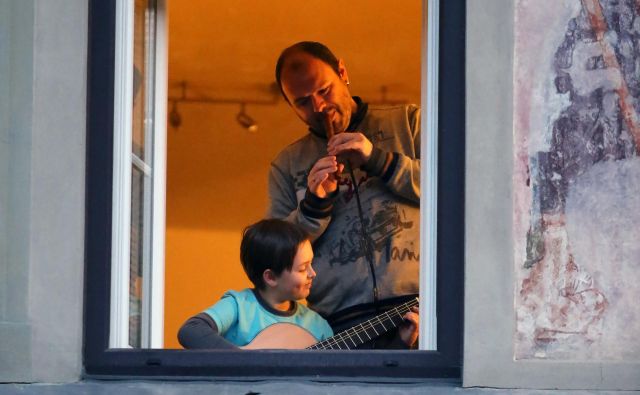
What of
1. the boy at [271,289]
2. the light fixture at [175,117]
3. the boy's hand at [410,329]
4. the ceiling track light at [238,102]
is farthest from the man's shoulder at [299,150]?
the light fixture at [175,117]

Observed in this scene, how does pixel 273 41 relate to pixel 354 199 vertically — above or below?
above

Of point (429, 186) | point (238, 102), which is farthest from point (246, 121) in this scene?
point (429, 186)

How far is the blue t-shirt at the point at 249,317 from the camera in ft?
22.7

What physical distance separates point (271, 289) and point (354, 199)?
0.57 meters

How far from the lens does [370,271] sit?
732 centimetres

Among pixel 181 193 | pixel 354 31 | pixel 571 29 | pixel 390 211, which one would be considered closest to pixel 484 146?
pixel 571 29

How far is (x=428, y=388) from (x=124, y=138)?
4.31ft

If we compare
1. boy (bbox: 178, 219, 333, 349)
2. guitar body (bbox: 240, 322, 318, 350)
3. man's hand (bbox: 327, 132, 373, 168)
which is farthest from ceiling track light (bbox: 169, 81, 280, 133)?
guitar body (bbox: 240, 322, 318, 350)

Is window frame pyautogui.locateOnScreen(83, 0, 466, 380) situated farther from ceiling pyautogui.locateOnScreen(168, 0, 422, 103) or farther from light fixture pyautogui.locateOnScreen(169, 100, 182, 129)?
light fixture pyautogui.locateOnScreen(169, 100, 182, 129)

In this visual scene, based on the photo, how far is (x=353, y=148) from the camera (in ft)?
23.9

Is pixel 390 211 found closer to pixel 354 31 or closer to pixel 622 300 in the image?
pixel 622 300

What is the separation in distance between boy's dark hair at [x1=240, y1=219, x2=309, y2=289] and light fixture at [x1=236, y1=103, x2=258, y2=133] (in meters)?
2.91

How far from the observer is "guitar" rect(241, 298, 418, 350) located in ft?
22.6

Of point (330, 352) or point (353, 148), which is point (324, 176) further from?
point (330, 352)
